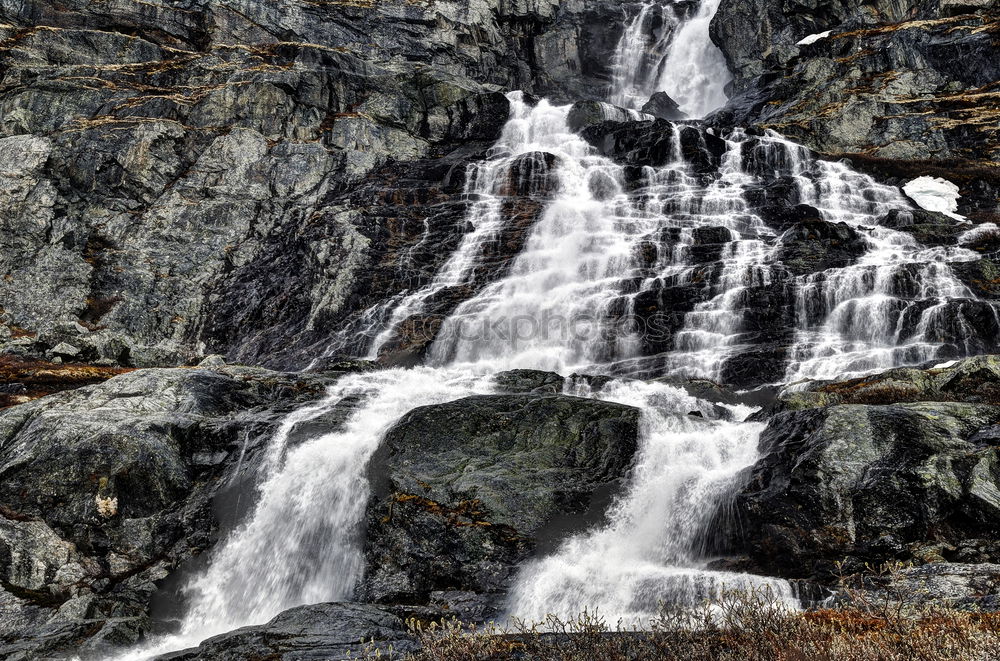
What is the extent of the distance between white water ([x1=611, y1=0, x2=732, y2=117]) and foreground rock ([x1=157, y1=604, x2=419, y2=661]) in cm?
4722

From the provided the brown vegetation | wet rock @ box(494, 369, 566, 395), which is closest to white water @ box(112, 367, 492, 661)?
wet rock @ box(494, 369, 566, 395)

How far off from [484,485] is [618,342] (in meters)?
11.9

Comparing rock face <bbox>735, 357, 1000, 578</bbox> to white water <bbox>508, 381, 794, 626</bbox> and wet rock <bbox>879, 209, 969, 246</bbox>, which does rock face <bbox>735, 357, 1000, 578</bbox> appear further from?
wet rock <bbox>879, 209, 969, 246</bbox>

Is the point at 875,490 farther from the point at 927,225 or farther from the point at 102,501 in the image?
the point at 927,225

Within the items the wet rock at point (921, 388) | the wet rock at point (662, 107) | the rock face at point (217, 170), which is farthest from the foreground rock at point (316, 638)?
the wet rock at point (662, 107)

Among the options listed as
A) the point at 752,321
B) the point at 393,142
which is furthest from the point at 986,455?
the point at 393,142

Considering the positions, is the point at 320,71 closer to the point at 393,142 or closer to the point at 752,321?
the point at 393,142

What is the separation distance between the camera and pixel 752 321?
2106 cm

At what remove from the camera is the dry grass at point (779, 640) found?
4633 mm

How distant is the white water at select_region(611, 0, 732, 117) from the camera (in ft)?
161

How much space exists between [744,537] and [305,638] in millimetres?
6735

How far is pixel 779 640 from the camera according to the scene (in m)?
5.14

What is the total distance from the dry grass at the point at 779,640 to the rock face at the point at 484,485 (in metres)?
4.31

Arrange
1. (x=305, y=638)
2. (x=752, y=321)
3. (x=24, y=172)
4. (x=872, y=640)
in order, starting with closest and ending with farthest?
1. (x=872, y=640)
2. (x=305, y=638)
3. (x=752, y=321)
4. (x=24, y=172)
